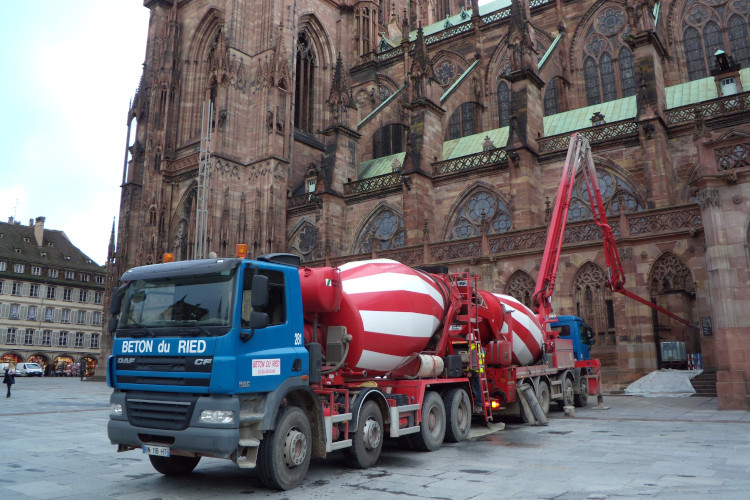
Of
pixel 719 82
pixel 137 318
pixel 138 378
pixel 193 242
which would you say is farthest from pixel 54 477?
pixel 193 242

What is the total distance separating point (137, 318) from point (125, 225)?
38057 mm

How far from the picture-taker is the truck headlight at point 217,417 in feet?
18.8

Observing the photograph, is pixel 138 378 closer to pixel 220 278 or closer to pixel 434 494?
pixel 220 278

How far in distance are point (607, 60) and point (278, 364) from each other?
1178 inches

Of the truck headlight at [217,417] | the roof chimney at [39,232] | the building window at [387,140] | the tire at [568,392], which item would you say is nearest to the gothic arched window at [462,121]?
the building window at [387,140]

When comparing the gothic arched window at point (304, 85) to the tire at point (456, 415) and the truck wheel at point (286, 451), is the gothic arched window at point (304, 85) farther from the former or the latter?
the truck wheel at point (286, 451)

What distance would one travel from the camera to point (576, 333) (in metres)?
16.7

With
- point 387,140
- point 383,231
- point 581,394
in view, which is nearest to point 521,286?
point 581,394

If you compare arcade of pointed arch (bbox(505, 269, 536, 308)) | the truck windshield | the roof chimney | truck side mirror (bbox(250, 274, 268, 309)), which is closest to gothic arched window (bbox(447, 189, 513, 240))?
arcade of pointed arch (bbox(505, 269, 536, 308))

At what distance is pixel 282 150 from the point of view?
3525 centimetres

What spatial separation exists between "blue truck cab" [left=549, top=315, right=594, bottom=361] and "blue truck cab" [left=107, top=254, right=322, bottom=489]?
37.4 feet

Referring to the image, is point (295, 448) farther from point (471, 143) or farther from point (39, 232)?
point (39, 232)

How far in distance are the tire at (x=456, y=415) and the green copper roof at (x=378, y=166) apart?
23769 mm

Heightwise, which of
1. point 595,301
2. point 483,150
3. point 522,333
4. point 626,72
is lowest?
point 522,333
